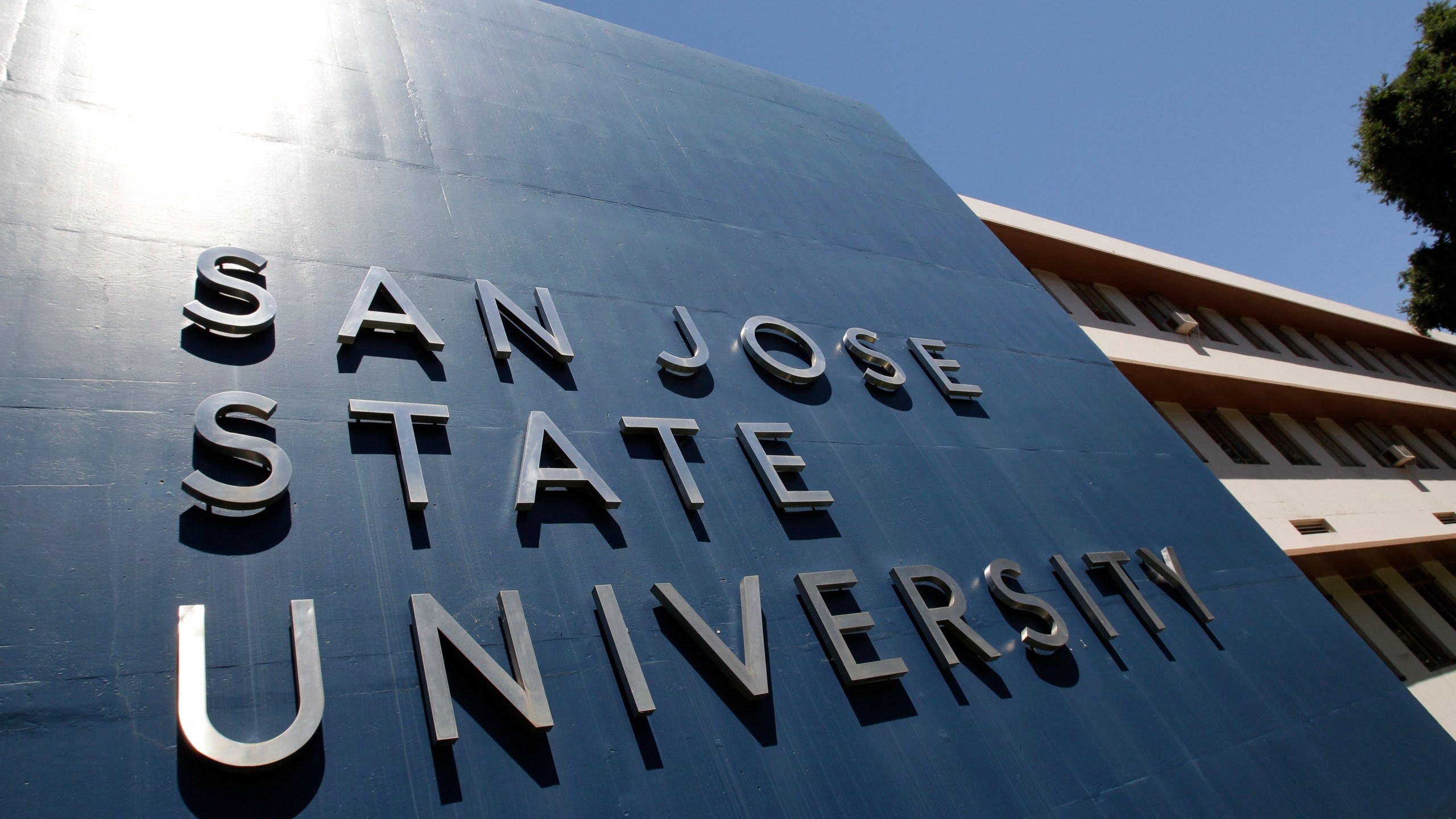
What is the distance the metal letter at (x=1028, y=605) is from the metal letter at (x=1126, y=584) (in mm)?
1074

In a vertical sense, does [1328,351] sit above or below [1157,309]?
below

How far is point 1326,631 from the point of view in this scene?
9.63 m

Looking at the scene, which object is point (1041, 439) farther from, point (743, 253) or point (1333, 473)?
point (1333, 473)

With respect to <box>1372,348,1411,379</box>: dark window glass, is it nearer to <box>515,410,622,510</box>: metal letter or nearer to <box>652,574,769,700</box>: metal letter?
<box>652,574,769,700</box>: metal letter

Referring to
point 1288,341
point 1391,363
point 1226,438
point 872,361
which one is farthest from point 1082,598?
point 1391,363

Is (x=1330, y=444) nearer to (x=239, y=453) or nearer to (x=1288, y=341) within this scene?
(x=1288, y=341)

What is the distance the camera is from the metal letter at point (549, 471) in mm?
5934

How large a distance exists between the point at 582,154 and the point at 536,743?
703 centimetres

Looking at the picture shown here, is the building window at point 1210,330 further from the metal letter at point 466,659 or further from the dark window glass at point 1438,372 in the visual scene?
the metal letter at point 466,659

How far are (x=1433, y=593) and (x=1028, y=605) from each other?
1801 cm

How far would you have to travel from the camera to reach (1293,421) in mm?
20047

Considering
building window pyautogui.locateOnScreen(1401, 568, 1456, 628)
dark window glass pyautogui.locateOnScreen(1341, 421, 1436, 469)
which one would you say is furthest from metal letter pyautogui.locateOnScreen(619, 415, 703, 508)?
dark window glass pyautogui.locateOnScreen(1341, 421, 1436, 469)

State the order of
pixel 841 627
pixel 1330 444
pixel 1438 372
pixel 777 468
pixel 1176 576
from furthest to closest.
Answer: pixel 1438 372 < pixel 1330 444 < pixel 1176 576 < pixel 777 468 < pixel 841 627

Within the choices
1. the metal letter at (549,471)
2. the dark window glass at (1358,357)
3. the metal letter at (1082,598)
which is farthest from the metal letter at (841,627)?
the dark window glass at (1358,357)
